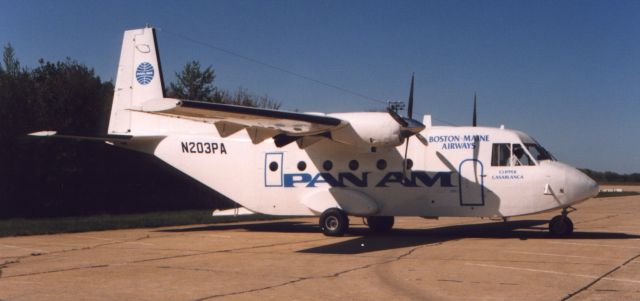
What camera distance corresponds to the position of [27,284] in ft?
31.3

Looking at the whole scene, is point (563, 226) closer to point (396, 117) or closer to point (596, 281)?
point (396, 117)

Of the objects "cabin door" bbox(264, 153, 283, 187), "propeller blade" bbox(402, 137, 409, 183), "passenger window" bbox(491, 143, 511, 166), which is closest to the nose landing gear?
"passenger window" bbox(491, 143, 511, 166)

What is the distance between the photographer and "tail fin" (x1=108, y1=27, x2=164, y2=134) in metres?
20.8

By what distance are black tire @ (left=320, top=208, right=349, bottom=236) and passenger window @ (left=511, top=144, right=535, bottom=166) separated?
15.5 ft

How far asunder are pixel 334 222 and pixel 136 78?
851 cm

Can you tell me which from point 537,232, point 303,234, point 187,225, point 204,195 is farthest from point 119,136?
point 204,195

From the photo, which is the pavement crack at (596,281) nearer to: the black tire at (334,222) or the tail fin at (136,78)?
the black tire at (334,222)

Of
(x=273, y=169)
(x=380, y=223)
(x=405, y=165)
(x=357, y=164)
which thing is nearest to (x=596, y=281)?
(x=405, y=165)

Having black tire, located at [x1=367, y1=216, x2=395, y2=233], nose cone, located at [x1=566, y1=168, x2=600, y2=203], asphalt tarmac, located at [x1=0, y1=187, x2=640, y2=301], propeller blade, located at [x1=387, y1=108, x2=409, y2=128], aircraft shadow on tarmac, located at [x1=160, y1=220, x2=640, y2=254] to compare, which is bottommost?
asphalt tarmac, located at [x1=0, y1=187, x2=640, y2=301]

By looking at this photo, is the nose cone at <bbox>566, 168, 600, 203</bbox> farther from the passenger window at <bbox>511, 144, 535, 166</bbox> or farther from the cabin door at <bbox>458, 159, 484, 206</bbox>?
the cabin door at <bbox>458, 159, 484, 206</bbox>

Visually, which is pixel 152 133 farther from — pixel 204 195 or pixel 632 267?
pixel 204 195

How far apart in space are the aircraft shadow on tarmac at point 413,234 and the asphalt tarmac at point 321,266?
0.05 meters

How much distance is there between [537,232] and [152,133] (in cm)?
1235

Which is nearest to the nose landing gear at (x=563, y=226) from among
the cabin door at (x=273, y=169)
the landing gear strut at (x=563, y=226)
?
the landing gear strut at (x=563, y=226)
